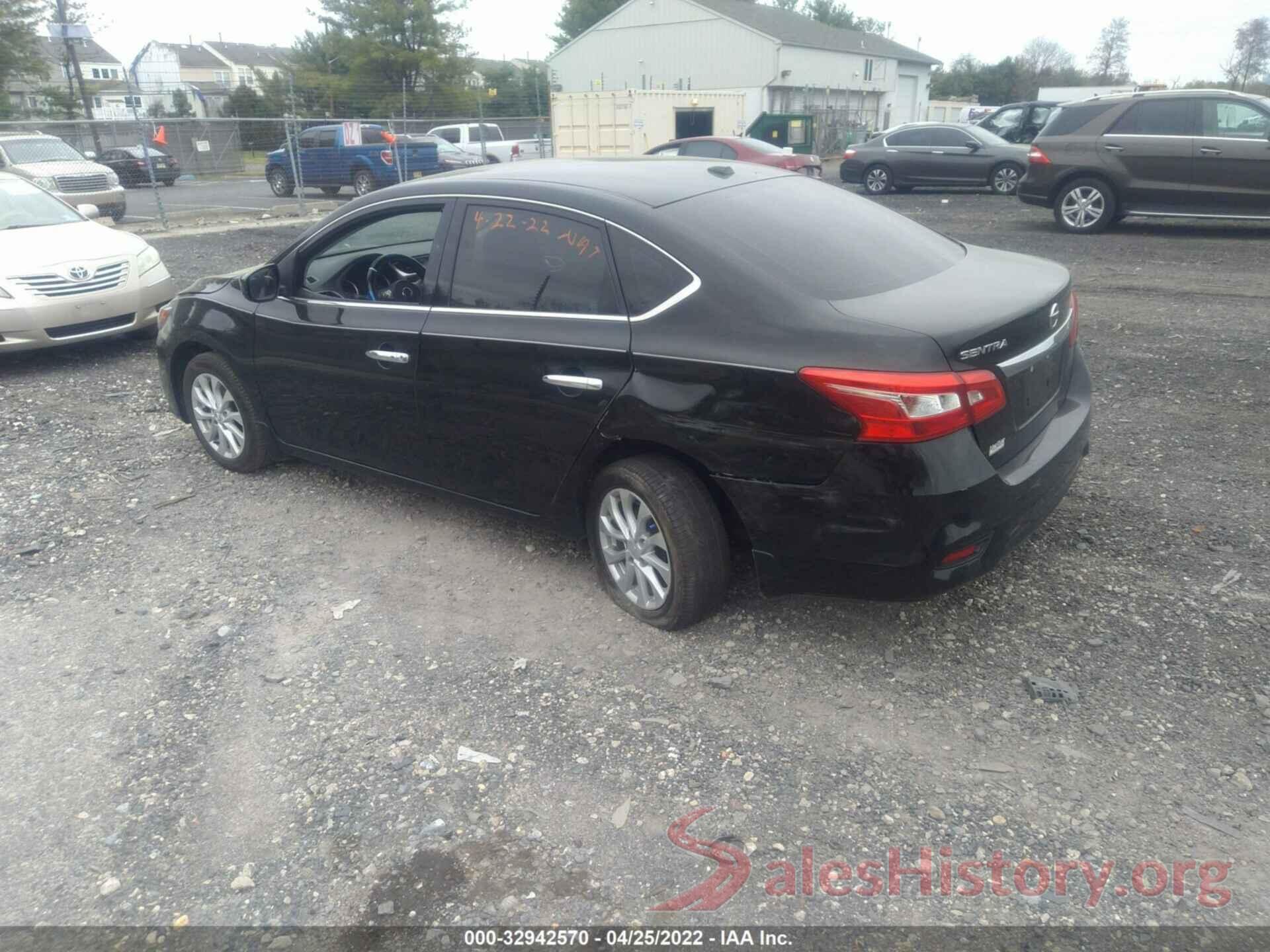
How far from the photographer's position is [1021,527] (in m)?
3.39

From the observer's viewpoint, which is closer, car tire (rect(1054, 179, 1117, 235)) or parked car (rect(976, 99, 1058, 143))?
car tire (rect(1054, 179, 1117, 235))

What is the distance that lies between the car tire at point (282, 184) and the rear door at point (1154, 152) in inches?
751

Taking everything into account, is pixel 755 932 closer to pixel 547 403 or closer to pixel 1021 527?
pixel 1021 527

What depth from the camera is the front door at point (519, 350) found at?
3.62m

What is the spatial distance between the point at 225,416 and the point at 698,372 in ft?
10.6

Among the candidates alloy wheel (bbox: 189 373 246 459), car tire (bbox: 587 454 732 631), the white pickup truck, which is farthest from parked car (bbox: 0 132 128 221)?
car tire (bbox: 587 454 732 631)

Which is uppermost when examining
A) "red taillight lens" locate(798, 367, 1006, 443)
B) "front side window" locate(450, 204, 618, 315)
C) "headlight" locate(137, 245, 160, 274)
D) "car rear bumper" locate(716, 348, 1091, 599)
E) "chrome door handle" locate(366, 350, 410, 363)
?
"front side window" locate(450, 204, 618, 315)

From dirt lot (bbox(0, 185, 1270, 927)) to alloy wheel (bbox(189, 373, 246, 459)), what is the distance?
387mm

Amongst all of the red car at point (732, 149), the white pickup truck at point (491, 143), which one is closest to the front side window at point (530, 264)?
the red car at point (732, 149)

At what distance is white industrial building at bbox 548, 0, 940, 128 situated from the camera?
4238cm

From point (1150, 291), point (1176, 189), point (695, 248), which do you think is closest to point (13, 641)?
point (695, 248)

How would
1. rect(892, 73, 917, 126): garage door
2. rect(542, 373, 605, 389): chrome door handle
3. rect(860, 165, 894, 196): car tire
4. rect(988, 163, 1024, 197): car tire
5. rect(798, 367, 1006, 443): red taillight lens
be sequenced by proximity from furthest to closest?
rect(892, 73, 917, 126): garage door → rect(860, 165, 894, 196): car tire → rect(988, 163, 1024, 197): car tire → rect(542, 373, 605, 389): chrome door handle → rect(798, 367, 1006, 443): red taillight lens

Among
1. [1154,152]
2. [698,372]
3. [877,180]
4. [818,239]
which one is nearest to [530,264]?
[698,372]

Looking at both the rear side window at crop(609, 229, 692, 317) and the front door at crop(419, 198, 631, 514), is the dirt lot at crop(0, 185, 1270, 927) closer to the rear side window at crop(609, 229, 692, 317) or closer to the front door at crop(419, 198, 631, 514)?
the front door at crop(419, 198, 631, 514)
